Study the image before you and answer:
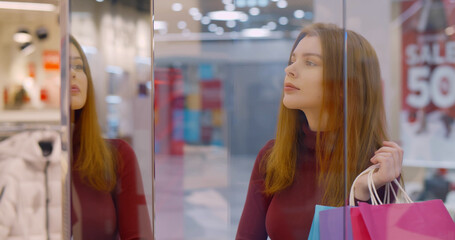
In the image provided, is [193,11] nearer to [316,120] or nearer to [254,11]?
[254,11]

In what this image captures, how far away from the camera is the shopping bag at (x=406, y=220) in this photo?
133 centimetres

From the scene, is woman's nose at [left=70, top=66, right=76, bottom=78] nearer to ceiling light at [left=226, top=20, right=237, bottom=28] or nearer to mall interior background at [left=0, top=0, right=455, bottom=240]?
mall interior background at [left=0, top=0, right=455, bottom=240]

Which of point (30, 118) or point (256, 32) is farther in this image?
point (30, 118)

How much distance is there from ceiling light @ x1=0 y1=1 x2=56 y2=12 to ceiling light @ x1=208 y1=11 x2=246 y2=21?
23.9 inches

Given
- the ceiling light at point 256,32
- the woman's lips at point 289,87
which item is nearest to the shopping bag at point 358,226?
the woman's lips at point 289,87

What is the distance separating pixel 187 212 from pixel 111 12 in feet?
2.52

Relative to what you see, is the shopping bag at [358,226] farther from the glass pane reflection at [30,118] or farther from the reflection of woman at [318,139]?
the glass pane reflection at [30,118]

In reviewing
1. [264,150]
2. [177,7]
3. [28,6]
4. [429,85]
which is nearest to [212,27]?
[177,7]

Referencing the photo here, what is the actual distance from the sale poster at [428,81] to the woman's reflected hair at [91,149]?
8.21ft

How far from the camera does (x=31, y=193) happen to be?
1565 mm

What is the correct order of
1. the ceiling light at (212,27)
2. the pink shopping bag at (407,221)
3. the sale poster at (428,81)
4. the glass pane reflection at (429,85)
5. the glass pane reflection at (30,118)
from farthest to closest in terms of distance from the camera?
the sale poster at (428,81), the glass pane reflection at (429,85), the glass pane reflection at (30,118), the ceiling light at (212,27), the pink shopping bag at (407,221)

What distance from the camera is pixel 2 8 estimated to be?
1.54 metres

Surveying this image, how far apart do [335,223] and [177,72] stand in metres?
0.78

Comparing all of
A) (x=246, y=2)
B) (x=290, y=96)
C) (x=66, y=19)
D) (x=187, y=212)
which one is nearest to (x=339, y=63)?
(x=290, y=96)
